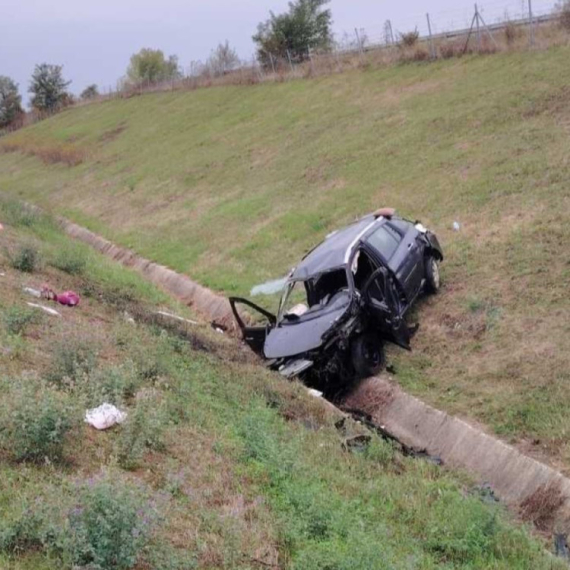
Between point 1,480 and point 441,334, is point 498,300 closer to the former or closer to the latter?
point 441,334

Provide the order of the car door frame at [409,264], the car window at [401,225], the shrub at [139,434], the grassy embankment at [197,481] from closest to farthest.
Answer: the grassy embankment at [197,481] < the shrub at [139,434] < the car door frame at [409,264] < the car window at [401,225]

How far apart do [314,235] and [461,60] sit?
12016mm

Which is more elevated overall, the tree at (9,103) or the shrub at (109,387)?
the tree at (9,103)

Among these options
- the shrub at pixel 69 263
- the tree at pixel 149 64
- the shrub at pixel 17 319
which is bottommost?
the shrub at pixel 69 263

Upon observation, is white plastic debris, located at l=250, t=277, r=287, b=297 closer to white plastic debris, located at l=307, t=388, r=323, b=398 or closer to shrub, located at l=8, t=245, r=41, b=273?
shrub, located at l=8, t=245, r=41, b=273

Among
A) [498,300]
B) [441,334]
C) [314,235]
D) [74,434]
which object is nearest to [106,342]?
[74,434]

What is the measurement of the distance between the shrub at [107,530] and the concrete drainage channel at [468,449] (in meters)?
3.53

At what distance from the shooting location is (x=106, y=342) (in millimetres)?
8703

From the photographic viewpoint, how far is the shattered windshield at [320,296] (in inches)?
392

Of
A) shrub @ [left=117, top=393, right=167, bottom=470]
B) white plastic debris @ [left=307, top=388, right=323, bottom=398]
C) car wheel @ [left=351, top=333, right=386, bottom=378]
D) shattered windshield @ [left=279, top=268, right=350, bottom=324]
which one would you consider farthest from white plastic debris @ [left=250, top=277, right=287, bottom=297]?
Result: shrub @ [left=117, top=393, right=167, bottom=470]

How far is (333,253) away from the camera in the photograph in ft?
34.5

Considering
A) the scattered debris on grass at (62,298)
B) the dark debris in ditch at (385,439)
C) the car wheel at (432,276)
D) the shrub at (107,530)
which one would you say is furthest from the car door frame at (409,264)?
the shrub at (107,530)

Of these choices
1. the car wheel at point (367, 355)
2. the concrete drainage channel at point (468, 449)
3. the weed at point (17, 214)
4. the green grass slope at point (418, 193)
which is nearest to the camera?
the concrete drainage channel at point (468, 449)

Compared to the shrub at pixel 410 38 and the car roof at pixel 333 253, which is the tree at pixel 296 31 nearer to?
the shrub at pixel 410 38
